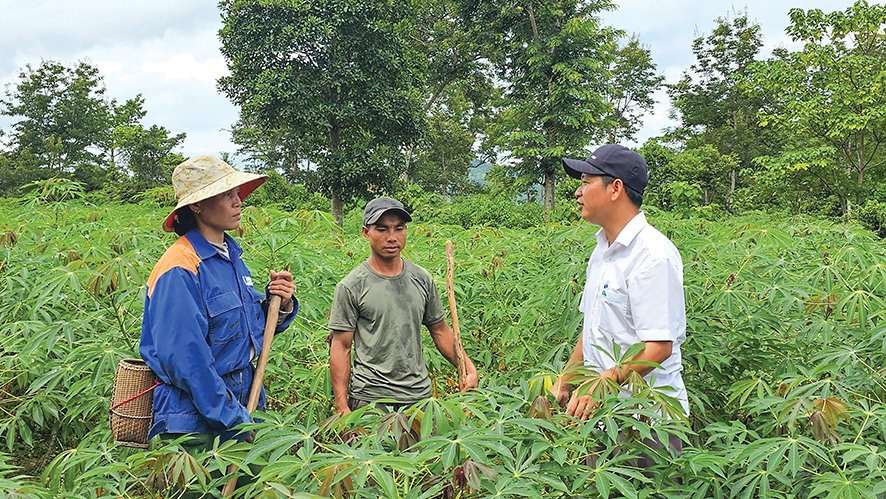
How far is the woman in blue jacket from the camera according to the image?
1.50 metres

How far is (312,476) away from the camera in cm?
122

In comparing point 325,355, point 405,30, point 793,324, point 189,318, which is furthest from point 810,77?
point 189,318

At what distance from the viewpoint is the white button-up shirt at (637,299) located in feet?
4.74

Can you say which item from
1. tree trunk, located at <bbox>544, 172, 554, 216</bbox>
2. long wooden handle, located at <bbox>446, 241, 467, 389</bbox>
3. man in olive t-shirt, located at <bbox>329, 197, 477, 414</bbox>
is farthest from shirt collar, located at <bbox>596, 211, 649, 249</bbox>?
tree trunk, located at <bbox>544, 172, 554, 216</bbox>

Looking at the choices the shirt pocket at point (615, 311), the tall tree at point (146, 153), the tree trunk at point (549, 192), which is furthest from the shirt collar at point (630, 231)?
the tall tree at point (146, 153)

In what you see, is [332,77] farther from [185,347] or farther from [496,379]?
[185,347]

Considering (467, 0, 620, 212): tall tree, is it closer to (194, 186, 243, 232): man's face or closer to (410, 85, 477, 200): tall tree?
(410, 85, 477, 200): tall tree

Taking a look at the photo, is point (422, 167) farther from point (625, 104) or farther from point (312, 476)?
point (312, 476)

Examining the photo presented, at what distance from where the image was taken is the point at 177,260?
154 cm

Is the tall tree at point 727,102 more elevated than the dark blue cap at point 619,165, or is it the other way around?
the tall tree at point 727,102

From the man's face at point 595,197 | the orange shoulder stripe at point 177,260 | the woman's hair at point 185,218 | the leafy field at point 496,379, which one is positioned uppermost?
the woman's hair at point 185,218

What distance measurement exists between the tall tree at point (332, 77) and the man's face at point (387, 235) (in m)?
10.4

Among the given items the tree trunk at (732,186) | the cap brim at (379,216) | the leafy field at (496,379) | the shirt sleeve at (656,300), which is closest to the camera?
the leafy field at (496,379)

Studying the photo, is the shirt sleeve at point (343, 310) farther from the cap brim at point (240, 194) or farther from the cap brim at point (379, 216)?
the cap brim at point (240, 194)
